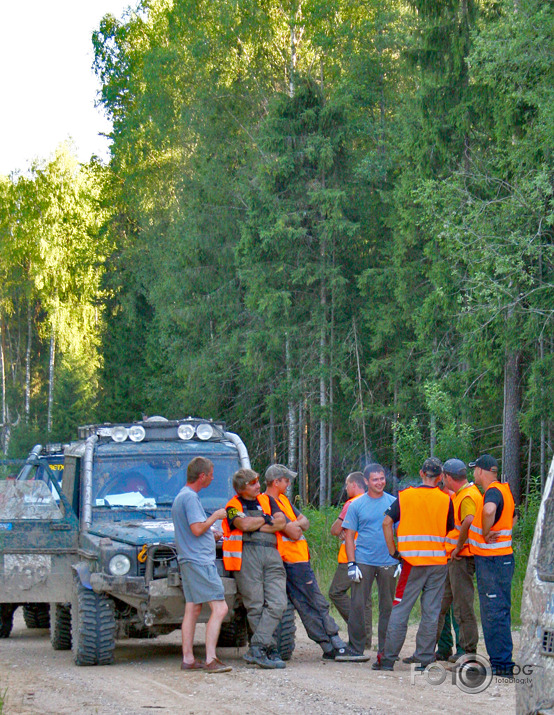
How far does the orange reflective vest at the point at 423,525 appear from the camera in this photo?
27.2 ft

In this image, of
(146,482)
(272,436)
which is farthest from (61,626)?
(272,436)

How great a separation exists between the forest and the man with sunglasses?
1024 cm

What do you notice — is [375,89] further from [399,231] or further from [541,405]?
[541,405]

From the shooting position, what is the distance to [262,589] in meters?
8.69

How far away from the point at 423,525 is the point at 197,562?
77.9 inches

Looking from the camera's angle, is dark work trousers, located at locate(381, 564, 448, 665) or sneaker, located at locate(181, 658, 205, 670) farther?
sneaker, located at locate(181, 658, 205, 670)

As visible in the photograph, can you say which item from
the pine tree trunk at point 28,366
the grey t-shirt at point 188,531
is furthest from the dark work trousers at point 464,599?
the pine tree trunk at point 28,366

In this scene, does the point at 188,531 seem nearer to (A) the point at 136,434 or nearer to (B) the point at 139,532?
(B) the point at 139,532

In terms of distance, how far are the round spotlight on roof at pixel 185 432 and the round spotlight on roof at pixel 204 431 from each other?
7 centimetres

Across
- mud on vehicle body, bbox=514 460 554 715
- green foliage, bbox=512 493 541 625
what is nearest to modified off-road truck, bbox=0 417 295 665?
green foliage, bbox=512 493 541 625

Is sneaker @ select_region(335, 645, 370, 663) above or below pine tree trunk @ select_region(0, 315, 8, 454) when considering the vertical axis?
below

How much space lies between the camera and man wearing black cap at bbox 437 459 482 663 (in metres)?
8.53

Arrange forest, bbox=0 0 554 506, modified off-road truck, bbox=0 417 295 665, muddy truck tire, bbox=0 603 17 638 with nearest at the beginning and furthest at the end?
modified off-road truck, bbox=0 417 295 665
muddy truck tire, bbox=0 603 17 638
forest, bbox=0 0 554 506

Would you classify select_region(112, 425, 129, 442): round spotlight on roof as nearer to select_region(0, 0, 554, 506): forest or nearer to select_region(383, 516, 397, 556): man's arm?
select_region(383, 516, 397, 556): man's arm
